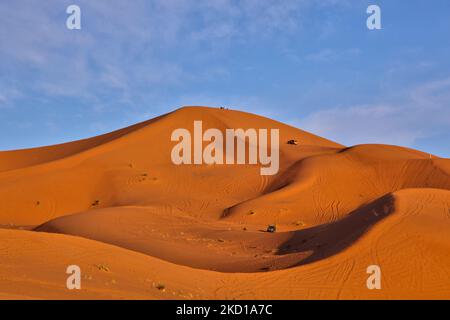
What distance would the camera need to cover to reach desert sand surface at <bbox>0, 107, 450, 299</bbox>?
10062mm

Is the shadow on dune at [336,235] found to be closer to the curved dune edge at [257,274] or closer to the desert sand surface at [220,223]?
the desert sand surface at [220,223]

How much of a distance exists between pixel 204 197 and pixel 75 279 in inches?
754

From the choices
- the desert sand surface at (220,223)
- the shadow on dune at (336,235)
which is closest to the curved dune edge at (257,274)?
the desert sand surface at (220,223)

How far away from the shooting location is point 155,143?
38.0 metres

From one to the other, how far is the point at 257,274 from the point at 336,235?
4.26 m

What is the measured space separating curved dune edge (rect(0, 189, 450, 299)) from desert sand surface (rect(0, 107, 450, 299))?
0.13 ft

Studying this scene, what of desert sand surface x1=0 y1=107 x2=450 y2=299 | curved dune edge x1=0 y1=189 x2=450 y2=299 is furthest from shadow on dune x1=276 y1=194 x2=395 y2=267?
curved dune edge x1=0 y1=189 x2=450 y2=299

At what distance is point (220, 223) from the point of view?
2167 cm

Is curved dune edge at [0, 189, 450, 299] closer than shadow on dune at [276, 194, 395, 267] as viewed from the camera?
Yes

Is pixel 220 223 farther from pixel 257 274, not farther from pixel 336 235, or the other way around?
pixel 257 274

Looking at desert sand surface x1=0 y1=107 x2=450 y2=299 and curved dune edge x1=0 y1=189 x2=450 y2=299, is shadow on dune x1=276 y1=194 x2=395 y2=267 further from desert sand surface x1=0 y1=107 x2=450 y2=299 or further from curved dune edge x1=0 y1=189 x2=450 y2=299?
curved dune edge x1=0 y1=189 x2=450 y2=299

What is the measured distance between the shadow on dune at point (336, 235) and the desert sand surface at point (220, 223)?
64 mm

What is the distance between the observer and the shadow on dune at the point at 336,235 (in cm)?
1284
